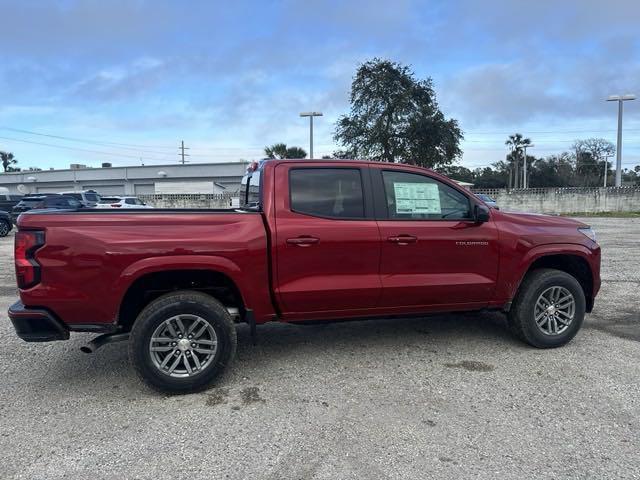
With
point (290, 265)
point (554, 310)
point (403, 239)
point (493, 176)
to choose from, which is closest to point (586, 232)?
point (554, 310)

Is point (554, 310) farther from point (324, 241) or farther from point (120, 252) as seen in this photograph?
point (120, 252)

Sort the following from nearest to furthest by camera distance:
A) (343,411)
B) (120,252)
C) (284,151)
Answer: (343,411), (120,252), (284,151)

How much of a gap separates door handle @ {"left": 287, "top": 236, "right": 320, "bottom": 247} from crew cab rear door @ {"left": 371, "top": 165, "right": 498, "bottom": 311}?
635mm

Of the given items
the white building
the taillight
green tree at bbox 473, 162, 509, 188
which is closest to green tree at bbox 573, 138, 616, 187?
green tree at bbox 473, 162, 509, 188

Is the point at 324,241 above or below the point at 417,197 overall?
below

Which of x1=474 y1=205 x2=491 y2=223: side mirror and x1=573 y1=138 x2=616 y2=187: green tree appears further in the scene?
x1=573 y1=138 x2=616 y2=187: green tree

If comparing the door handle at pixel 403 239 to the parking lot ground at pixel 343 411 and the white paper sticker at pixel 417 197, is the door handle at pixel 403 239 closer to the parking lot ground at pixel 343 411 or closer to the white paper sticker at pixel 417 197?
the white paper sticker at pixel 417 197

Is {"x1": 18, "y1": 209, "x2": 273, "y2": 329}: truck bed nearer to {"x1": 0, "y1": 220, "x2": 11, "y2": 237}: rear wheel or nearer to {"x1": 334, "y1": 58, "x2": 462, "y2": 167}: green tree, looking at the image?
{"x1": 0, "y1": 220, "x2": 11, "y2": 237}: rear wheel

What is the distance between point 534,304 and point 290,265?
2495 mm

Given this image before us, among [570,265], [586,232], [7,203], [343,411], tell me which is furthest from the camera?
[7,203]

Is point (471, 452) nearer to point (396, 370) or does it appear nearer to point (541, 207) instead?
point (396, 370)

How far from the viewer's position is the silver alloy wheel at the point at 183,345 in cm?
399

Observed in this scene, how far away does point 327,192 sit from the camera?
179 inches

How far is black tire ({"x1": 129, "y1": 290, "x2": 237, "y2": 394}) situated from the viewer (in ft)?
12.9
